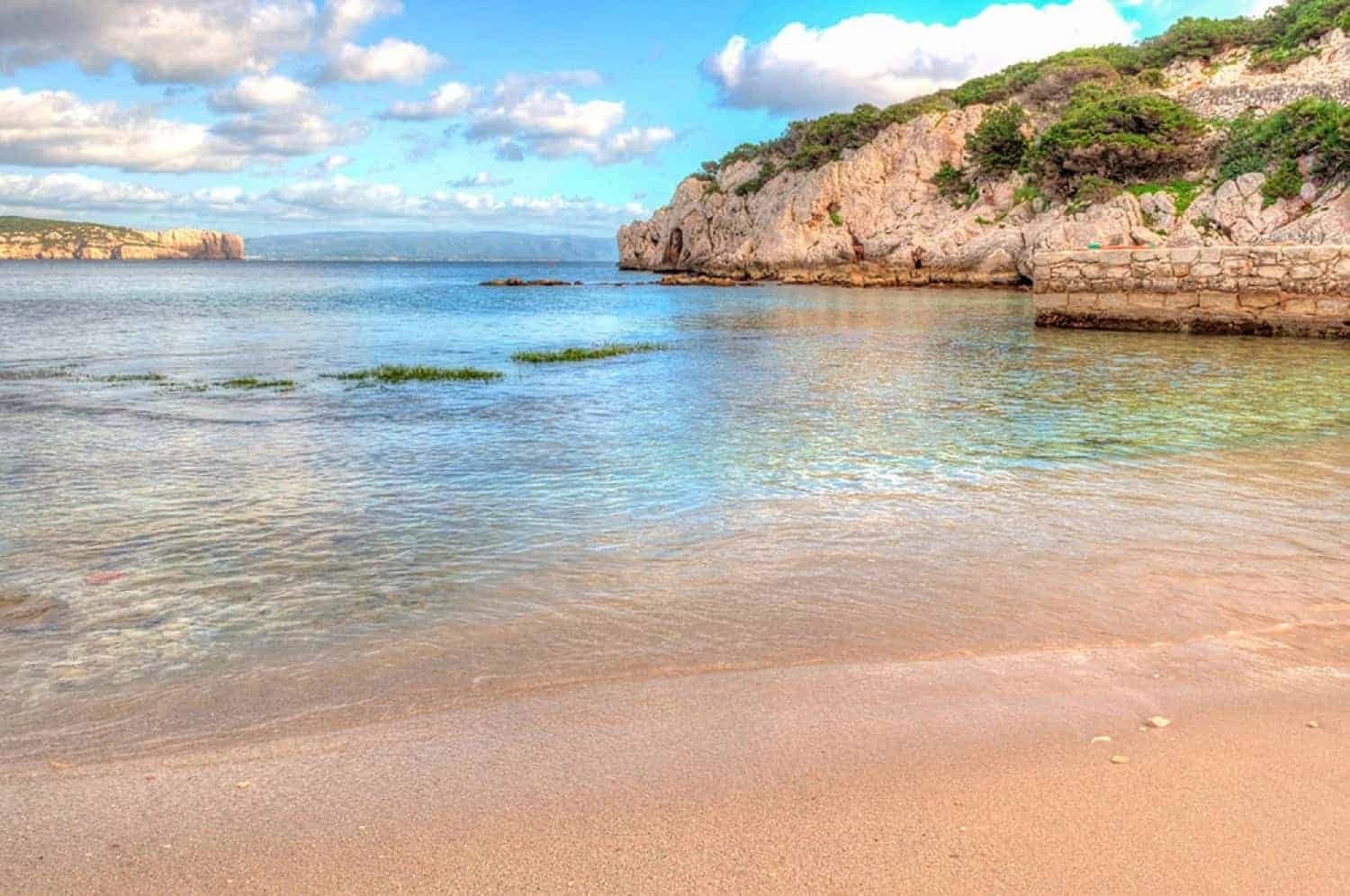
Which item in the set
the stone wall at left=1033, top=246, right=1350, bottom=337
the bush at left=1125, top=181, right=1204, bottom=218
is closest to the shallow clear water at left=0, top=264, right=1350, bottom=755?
the stone wall at left=1033, top=246, right=1350, bottom=337

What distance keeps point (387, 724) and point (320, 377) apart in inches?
656

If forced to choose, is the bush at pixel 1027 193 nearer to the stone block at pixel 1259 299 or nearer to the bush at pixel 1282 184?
the bush at pixel 1282 184

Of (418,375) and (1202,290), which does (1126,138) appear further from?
(418,375)

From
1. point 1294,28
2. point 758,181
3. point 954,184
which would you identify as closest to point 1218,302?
point 954,184

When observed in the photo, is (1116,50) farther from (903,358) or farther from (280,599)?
(280,599)

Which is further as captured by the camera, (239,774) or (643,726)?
(643,726)

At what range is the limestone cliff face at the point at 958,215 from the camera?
50656mm

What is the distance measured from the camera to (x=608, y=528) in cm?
770

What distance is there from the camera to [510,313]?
45.6m

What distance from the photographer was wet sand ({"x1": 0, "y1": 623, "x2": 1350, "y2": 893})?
3.03 metres

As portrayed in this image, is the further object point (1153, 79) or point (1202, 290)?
point (1153, 79)

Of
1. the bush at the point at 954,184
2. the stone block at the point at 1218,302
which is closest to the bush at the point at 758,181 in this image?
the bush at the point at 954,184

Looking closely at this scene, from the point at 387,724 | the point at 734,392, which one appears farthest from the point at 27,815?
the point at 734,392

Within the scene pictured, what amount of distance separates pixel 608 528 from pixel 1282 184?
5285cm
